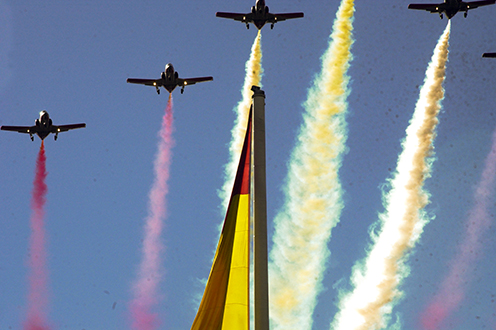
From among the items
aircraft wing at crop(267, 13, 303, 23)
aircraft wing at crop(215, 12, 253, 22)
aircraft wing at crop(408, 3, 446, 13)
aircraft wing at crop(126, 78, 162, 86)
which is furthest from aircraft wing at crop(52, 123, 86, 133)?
aircraft wing at crop(408, 3, 446, 13)

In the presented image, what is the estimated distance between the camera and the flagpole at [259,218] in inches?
902

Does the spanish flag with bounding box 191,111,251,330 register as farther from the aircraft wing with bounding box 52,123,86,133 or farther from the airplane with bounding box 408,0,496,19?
the aircraft wing with bounding box 52,123,86,133

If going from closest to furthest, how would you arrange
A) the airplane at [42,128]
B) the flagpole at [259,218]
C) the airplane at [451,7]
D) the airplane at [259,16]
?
1. the flagpole at [259,218]
2. the airplane at [451,7]
3. the airplane at [259,16]
4. the airplane at [42,128]

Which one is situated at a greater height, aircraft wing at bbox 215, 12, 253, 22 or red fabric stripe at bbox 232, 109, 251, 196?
aircraft wing at bbox 215, 12, 253, 22

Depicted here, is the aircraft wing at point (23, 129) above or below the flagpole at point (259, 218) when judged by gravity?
above

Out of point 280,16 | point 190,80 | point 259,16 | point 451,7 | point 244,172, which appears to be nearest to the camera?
point 244,172

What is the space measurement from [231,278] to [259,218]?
2900mm

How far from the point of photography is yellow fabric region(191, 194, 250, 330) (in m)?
25.0

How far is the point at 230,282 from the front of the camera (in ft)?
83.6

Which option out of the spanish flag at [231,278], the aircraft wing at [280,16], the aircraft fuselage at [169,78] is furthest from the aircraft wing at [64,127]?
the spanish flag at [231,278]

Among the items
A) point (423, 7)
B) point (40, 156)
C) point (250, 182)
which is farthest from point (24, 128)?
point (250, 182)

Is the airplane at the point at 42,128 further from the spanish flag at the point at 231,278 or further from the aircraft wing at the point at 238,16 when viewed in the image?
the spanish flag at the point at 231,278

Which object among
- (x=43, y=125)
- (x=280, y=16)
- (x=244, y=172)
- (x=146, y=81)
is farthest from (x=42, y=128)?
(x=244, y=172)

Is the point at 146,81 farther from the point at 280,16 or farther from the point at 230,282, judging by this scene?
the point at 230,282
